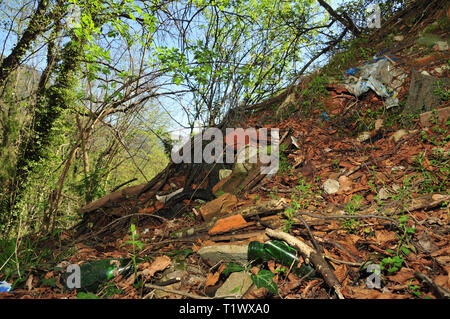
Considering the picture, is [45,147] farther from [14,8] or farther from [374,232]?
[374,232]

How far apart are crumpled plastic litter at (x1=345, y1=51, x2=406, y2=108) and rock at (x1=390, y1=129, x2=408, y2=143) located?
0.67 meters

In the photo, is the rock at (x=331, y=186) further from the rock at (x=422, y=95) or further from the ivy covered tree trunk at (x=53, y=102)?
the ivy covered tree trunk at (x=53, y=102)

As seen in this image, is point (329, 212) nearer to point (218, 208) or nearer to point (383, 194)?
point (383, 194)

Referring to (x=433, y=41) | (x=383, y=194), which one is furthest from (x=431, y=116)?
(x=433, y=41)

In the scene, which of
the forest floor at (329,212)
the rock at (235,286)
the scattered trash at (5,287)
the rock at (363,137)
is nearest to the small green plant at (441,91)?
the forest floor at (329,212)

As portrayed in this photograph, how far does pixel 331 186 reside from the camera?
2738mm

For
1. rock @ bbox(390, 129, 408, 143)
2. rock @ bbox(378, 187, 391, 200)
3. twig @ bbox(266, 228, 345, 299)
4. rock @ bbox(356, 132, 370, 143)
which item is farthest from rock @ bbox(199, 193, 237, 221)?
rock @ bbox(390, 129, 408, 143)

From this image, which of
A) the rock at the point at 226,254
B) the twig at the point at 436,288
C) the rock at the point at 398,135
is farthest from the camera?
the rock at the point at 398,135

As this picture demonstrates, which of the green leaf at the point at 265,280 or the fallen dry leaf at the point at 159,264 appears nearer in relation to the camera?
the green leaf at the point at 265,280

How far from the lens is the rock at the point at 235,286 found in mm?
1525

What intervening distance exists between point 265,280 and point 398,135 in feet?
9.46

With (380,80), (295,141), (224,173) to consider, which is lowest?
(224,173)

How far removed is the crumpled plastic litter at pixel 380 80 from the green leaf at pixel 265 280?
11.5 feet

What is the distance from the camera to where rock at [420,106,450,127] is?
2.90 m
